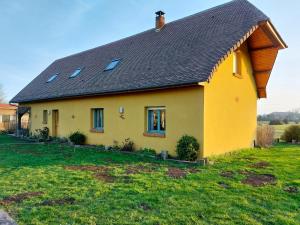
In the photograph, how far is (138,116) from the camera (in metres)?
11.9

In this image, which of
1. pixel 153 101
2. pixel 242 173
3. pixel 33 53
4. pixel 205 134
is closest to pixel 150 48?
pixel 153 101

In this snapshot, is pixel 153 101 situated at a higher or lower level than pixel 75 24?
lower

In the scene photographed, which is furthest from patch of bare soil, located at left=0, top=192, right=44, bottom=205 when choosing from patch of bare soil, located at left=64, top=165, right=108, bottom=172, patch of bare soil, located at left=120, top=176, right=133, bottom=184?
patch of bare soil, located at left=64, top=165, right=108, bottom=172

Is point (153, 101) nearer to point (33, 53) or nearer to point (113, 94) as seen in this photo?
point (113, 94)

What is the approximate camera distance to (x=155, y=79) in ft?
36.2

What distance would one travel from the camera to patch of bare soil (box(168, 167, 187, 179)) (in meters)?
7.30

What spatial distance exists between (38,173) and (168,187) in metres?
3.96

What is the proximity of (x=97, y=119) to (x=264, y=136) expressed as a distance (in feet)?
32.3

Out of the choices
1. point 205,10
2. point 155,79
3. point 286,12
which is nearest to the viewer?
point 155,79

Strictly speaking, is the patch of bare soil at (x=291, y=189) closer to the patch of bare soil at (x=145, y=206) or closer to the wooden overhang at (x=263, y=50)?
the patch of bare soil at (x=145, y=206)

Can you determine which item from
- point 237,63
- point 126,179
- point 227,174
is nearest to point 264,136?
point 237,63

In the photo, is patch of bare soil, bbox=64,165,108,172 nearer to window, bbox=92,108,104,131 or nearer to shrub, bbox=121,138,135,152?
shrub, bbox=121,138,135,152

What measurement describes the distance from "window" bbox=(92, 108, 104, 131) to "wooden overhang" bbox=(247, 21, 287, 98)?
8.83 m

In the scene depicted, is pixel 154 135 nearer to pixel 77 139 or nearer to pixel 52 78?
pixel 77 139
